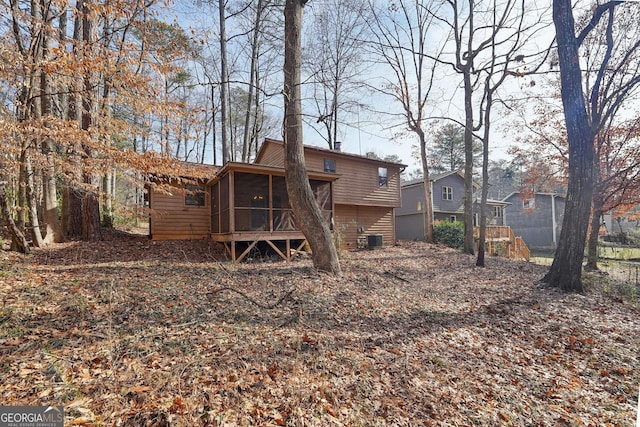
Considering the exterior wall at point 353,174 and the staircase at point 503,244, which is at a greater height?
the exterior wall at point 353,174

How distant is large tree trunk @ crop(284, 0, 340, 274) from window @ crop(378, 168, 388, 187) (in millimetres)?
10634

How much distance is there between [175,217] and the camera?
40.3 feet

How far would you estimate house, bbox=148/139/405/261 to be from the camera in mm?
9805

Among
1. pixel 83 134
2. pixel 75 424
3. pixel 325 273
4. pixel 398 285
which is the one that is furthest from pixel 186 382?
pixel 83 134

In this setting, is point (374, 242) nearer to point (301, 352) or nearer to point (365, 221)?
point (365, 221)

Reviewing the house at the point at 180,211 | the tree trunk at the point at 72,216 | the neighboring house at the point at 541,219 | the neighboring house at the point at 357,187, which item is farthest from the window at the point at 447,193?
the tree trunk at the point at 72,216

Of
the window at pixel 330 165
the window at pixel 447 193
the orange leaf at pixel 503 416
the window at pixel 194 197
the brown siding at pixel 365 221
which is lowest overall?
the orange leaf at pixel 503 416

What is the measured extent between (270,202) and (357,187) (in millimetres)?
7024

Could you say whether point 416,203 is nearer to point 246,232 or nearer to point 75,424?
point 246,232

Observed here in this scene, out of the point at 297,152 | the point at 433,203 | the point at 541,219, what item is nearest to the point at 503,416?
the point at 297,152

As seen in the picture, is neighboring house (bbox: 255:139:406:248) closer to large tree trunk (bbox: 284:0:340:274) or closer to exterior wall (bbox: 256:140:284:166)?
exterior wall (bbox: 256:140:284:166)

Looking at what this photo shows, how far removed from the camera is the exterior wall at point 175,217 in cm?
1178

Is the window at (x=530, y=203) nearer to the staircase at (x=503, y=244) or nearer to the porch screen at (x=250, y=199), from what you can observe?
the staircase at (x=503, y=244)

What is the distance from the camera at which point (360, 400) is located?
8.18ft
